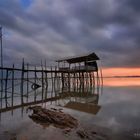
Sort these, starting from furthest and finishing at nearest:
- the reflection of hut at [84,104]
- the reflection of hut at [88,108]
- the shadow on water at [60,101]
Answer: the shadow on water at [60,101], the reflection of hut at [84,104], the reflection of hut at [88,108]

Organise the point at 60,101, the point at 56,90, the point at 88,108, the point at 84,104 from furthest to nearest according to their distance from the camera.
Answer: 1. the point at 56,90
2. the point at 60,101
3. the point at 84,104
4. the point at 88,108

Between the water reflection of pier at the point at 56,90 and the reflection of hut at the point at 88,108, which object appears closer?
the reflection of hut at the point at 88,108

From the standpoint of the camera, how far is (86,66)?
32906mm

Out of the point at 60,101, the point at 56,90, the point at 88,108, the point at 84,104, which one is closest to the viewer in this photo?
the point at 88,108

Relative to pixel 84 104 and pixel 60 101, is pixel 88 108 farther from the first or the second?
pixel 60 101

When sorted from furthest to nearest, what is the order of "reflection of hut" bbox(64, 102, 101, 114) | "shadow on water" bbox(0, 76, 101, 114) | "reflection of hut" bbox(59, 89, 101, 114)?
"shadow on water" bbox(0, 76, 101, 114) → "reflection of hut" bbox(59, 89, 101, 114) → "reflection of hut" bbox(64, 102, 101, 114)

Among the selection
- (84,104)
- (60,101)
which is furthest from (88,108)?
(60,101)

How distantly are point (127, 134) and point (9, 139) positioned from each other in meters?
5.30

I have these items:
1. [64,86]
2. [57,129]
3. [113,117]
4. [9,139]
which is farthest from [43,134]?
[64,86]

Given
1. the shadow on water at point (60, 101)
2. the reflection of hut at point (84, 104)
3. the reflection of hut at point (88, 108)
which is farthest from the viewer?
the shadow on water at point (60, 101)

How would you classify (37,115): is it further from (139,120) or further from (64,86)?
(64,86)

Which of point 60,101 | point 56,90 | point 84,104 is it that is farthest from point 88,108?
point 56,90

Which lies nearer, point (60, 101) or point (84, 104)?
point (84, 104)

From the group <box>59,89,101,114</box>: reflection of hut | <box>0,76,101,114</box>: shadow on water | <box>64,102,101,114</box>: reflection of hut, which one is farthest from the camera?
<box>0,76,101,114</box>: shadow on water
